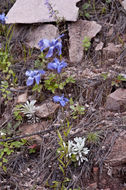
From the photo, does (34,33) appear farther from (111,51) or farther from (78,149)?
(78,149)

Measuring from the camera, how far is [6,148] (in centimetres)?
272

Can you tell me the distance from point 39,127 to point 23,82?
79 centimetres

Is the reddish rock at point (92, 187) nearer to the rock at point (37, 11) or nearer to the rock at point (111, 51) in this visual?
the rock at point (111, 51)

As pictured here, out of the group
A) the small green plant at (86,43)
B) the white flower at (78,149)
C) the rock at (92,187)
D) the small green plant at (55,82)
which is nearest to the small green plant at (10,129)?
the small green plant at (55,82)

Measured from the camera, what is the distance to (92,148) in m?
2.64

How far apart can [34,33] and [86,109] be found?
60.2 inches

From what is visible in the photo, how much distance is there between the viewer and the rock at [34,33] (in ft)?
12.4

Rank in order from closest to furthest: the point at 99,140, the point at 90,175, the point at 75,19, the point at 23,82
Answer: the point at 90,175 < the point at 99,140 < the point at 23,82 < the point at 75,19

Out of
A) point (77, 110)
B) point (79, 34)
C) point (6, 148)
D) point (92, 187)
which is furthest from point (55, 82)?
point (92, 187)

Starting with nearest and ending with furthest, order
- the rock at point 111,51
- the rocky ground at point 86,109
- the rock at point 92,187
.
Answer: the rock at point 92,187 < the rocky ground at point 86,109 < the rock at point 111,51

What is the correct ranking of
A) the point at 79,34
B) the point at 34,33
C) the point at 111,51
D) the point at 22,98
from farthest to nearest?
the point at 34,33 < the point at 79,34 < the point at 111,51 < the point at 22,98

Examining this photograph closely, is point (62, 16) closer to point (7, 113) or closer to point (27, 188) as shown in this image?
point (7, 113)

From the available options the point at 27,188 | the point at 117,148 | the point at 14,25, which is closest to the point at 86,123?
the point at 117,148

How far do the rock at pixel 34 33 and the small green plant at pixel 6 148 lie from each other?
1.55 m
